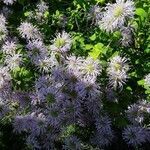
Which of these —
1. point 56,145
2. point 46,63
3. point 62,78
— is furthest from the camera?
point 56,145

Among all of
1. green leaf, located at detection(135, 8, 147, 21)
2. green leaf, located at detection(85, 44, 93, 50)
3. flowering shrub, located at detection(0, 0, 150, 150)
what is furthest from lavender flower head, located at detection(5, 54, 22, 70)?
green leaf, located at detection(135, 8, 147, 21)

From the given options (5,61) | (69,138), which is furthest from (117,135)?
(5,61)

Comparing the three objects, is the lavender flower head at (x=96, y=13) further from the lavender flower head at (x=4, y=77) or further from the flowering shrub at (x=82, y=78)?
the lavender flower head at (x=4, y=77)

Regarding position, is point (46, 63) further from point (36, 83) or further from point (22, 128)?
point (22, 128)

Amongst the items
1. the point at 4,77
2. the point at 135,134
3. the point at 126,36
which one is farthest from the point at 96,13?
the point at 135,134

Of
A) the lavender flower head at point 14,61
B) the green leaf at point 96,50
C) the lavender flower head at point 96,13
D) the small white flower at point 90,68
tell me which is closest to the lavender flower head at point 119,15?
the green leaf at point 96,50

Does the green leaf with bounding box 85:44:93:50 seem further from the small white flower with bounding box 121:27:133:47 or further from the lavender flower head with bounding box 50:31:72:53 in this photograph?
the small white flower with bounding box 121:27:133:47
